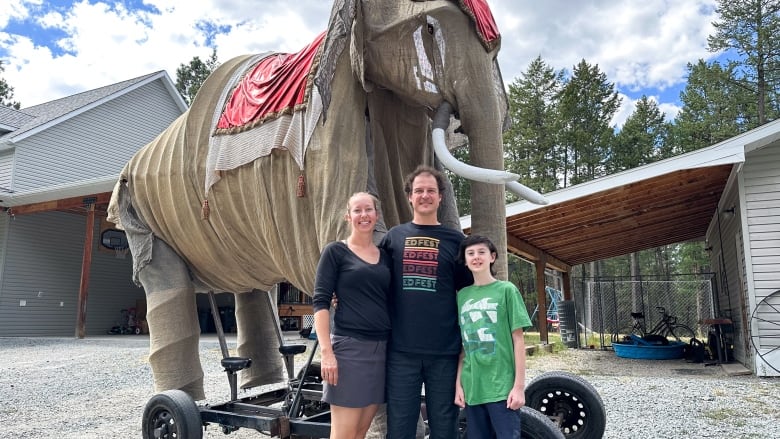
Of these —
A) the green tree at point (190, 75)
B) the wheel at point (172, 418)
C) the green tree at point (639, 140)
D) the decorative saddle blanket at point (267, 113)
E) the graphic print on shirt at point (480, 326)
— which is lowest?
the wheel at point (172, 418)

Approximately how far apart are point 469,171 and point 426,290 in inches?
21.9

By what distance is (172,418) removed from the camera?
3.44 metres

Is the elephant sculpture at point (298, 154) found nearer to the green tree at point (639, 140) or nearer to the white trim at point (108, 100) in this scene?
the white trim at point (108, 100)

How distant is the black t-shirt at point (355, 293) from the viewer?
7.85 feet

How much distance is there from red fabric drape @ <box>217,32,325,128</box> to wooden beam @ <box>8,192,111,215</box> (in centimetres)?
1162

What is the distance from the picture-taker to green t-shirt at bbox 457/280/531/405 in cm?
225

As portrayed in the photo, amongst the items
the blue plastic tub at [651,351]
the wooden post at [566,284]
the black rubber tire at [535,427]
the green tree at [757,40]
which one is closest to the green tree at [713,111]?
the green tree at [757,40]

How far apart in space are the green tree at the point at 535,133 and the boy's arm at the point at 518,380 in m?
27.8

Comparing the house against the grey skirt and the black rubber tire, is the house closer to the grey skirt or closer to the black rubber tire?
the grey skirt

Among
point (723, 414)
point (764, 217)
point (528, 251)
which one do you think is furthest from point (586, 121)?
point (723, 414)

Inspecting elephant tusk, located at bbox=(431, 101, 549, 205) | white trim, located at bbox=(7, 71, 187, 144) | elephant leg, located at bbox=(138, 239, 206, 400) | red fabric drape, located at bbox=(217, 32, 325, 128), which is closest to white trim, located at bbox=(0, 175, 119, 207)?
white trim, located at bbox=(7, 71, 187, 144)

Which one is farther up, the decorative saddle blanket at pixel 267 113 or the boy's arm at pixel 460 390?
the decorative saddle blanket at pixel 267 113

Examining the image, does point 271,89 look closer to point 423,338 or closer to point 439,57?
point 439,57

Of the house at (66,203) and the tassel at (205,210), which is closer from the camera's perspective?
the tassel at (205,210)
